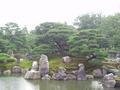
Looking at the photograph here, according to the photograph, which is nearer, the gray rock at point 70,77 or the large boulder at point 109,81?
the large boulder at point 109,81

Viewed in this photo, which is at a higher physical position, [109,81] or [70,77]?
[109,81]

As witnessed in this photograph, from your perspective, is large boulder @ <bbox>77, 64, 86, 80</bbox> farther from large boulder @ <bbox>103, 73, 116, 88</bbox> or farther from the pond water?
large boulder @ <bbox>103, 73, 116, 88</bbox>

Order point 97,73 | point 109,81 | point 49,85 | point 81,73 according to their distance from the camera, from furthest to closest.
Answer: point 97,73 → point 81,73 → point 49,85 → point 109,81

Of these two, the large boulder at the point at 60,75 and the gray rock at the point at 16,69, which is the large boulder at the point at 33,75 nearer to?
the large boulder at the point at 60,75

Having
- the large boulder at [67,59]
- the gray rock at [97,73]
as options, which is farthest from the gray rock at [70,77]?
the large boulder at [67,59]

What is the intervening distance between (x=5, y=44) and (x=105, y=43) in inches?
509

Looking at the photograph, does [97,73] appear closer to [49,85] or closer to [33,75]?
[33,75]

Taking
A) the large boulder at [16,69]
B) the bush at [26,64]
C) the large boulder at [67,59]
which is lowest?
the large boulder at [16,69]

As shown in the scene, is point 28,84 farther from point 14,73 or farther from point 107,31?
point 107,31

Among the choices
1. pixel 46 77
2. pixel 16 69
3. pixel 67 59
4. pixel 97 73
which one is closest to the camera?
pixel 46 77

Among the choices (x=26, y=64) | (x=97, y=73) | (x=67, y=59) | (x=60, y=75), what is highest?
(x=67, y=59)

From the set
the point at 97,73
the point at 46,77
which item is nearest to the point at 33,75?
the point at 46,77

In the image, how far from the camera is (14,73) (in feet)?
115

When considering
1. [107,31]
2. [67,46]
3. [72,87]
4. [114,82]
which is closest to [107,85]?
[114,82]
